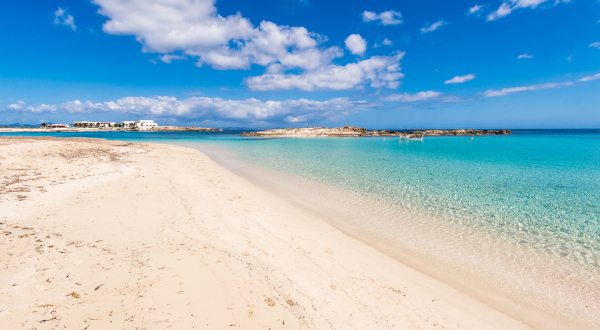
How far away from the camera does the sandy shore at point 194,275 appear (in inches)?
141

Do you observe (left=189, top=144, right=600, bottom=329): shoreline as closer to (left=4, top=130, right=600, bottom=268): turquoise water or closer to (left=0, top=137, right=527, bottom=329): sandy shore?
(left=0, top=137, right=527, bottom=329): sandy shore

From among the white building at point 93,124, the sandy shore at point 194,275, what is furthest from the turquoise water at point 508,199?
the white building at point 93,124

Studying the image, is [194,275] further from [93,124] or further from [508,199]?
[93,124]

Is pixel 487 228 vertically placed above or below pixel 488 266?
above

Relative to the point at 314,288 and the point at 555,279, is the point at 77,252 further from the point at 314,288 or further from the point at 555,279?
the point at 555,279

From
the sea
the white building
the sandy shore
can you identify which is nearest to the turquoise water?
the sea

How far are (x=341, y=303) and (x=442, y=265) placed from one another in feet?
11.9

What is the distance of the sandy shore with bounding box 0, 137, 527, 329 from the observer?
357 centimetres

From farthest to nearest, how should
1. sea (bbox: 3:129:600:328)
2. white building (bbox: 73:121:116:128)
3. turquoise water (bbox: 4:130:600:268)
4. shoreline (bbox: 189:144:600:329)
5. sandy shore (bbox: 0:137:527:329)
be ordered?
white building (bbox: 73:121:116:128), turquoise water (bbox: 4:130:600:268), sea (bbox: 3:129:600:328), shoreline (bbox: 189:144:600:329), sandy shore (bbox: 0:137:527:329)

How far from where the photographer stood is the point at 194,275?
15.0ft

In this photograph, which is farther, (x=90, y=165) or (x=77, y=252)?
(x=90, y=165)

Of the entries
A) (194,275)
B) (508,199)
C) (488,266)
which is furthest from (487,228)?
(194,275)

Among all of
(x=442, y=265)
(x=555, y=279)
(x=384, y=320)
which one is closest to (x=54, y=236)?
(x=384, y=320)

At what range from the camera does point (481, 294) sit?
5.34 m
